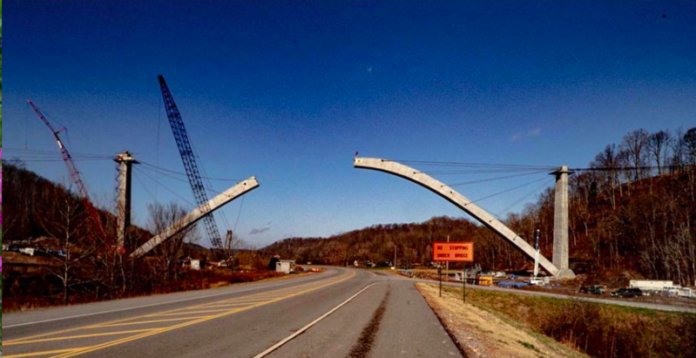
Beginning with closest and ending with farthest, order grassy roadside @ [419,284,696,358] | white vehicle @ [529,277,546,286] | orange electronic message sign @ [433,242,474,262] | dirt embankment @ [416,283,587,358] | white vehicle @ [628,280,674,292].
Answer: dirt embankment @ [416,283,587,358], grassy roadside @ [419,284,696,358], orange electronic message sign @ [433,242,474,262], white vehicle @ [628,280,674,292], white vehicle @ [529,277,546,286]

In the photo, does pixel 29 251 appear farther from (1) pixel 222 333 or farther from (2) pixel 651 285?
(2) pixel 651 285

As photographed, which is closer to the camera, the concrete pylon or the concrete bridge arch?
the concrete pylon

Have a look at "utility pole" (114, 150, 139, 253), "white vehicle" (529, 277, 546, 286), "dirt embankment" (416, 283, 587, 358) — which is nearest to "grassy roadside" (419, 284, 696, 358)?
"dirt embankment" (416, 283, 587, 358)

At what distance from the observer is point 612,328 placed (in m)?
29.9

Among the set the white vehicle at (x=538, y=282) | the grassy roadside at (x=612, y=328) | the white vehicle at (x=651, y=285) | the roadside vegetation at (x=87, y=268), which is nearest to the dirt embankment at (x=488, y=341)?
the grassy roadside at (x=612, y=328)

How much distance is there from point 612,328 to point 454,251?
12946 millimetres

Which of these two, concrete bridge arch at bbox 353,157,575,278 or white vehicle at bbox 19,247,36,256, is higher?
Result: concrete bridge arch at bbox 353,157,575,278

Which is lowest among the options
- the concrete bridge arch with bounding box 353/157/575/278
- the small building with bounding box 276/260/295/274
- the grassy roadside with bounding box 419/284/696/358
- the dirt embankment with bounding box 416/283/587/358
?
the small building with bounding box 276/260/295/274

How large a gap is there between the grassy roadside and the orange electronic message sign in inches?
154

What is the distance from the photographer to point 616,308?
3291 centimetres

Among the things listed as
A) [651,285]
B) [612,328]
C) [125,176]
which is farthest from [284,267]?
[612,328]

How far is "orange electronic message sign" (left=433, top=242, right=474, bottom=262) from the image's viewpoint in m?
28.6

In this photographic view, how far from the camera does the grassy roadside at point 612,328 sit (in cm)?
2747

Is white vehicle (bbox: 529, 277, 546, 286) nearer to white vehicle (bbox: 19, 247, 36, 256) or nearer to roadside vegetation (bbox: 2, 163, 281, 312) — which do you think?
roadside vegetation (bbox: 2, 163, 281, 312)
